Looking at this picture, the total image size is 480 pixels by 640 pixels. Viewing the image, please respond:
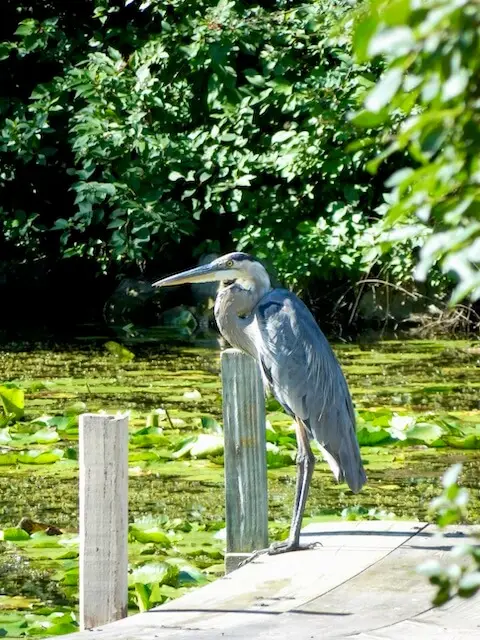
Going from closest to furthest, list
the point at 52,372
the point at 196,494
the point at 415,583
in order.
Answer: the point at 415,583
the point at 196,494
the point at 52,372

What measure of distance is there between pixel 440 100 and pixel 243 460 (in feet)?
9.15

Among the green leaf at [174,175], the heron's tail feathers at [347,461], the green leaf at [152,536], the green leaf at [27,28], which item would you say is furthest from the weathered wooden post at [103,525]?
the green leaf at [27,28]

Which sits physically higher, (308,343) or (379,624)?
(308,343)

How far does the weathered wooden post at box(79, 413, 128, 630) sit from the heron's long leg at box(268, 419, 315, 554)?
615mm

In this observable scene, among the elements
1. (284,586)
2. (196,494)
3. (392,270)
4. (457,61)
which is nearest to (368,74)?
(392,270)

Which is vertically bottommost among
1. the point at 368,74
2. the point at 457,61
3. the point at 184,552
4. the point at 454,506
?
the point at 184,552

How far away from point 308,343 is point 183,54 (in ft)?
26.6

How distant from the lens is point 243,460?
3895mm

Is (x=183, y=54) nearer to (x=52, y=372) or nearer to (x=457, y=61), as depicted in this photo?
(x=52, y=372)

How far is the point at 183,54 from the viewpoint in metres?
11.9

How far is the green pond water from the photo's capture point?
4.52 m

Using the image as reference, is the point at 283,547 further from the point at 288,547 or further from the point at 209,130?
the point at 209,130

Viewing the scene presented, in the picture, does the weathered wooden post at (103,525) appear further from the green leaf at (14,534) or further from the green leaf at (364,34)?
the green leaf at (364,34)

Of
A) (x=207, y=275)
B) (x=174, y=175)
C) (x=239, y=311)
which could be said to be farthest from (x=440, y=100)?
(x=174, y=175)
